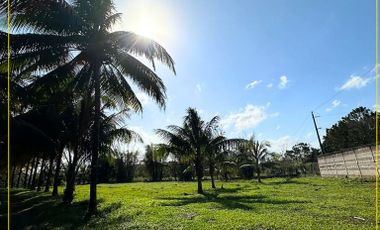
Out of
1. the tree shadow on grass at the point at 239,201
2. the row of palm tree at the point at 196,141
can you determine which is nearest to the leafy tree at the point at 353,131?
the row of palm tree at the point at 196,141

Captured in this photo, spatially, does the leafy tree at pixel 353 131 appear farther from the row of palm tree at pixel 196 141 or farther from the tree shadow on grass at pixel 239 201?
the tree shadow on grass at pixel 239 201

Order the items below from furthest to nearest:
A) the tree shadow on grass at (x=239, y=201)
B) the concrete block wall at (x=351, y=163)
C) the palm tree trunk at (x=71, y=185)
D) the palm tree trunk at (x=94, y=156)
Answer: the concrete block wall at (x=351, y=163) < the palm tree trunk at (x=71, y=185) < the palm tree trunk at (x=94, y=156) < the tree shadow on grass at (x=239, y=201)

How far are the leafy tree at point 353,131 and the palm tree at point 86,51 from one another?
50.3 m

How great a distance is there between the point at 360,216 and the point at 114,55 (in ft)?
33.1

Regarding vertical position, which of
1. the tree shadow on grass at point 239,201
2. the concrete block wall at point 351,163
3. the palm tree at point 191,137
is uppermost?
the palm tree at point 191,137

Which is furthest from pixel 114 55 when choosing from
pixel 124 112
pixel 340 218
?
pixel 340 218

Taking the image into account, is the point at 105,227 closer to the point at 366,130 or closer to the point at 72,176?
the point at 72,176

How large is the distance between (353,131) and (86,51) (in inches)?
Answer: 2184

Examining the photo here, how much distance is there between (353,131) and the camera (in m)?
56.6

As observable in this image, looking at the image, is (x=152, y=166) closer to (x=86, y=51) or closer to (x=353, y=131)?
(x=353, y=131)

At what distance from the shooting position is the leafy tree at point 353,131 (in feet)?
177

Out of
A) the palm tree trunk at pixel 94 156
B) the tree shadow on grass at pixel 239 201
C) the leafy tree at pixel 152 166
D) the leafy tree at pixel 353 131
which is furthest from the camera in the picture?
the leafy tree at pixel 152 166

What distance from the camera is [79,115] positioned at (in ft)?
57.9

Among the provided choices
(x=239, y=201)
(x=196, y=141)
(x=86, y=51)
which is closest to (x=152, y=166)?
(x=196, y=141)
